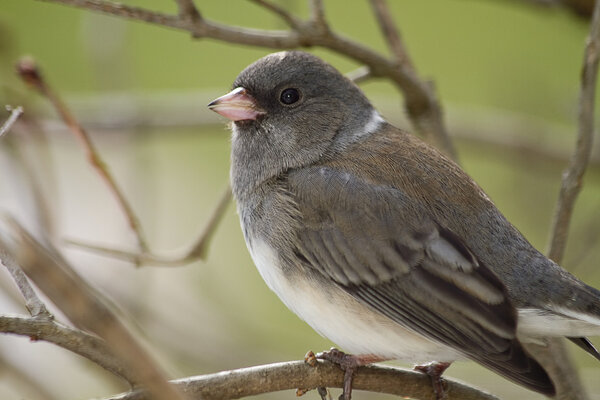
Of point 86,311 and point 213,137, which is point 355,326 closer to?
point 86,311

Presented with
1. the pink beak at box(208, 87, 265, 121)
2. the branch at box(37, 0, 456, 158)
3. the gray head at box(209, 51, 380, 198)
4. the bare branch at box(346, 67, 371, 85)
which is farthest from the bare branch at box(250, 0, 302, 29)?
the bare branch at box(346, 67, 371, 85)

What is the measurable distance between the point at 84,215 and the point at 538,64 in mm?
2814

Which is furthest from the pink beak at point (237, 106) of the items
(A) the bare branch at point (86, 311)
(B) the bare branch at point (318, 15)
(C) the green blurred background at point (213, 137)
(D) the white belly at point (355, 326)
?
(A) the bare branch at point (86, 311)

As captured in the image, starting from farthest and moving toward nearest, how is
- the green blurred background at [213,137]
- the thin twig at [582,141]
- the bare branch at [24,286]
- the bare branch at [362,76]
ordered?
the green blurred background at [213,137], the bare branch at [362,76], the thin twig at [582,141], the bare branch at [24,286]

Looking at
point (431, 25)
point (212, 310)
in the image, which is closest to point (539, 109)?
point (431, 25)

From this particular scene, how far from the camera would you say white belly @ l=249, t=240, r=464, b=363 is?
6.64 ft

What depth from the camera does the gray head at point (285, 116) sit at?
2.34 meters

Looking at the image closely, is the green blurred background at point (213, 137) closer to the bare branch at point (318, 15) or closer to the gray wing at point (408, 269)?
the bare branch at point (318, 15)

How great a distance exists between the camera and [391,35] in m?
2.61

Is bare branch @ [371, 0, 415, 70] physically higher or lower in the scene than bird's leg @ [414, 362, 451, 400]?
higher

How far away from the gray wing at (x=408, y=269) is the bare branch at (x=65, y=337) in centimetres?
71

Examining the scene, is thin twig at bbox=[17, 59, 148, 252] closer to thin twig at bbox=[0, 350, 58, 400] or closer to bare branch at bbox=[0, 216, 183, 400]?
thin twig at bbox=[0, 350, 58, 400]

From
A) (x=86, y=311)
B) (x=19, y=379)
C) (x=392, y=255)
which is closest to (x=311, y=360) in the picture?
(x=392, y=255)

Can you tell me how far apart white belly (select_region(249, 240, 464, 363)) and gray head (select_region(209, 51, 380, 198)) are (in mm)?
418
